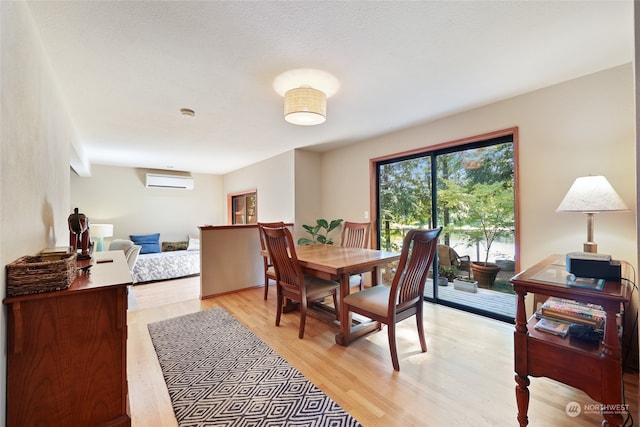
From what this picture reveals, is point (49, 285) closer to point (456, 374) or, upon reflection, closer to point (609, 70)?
point (456, 374)

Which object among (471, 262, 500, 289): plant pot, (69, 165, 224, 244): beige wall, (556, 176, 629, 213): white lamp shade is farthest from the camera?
(69, 165, 224, 244): beige wall

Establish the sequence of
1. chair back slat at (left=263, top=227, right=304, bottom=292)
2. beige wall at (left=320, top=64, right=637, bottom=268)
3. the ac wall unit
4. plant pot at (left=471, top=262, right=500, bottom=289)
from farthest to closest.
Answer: the ac wall unit
plant pot at (left=471, top=262, right=500, bottom=289)
chair back slat at (left=263, top=227, right=304, bottom=292)
beige wall at (left=320, top=64, right=637, bottom=268)

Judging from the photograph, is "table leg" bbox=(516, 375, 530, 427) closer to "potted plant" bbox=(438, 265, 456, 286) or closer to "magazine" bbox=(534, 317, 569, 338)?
"magazine" bbox=(534, 317, 569, 338)

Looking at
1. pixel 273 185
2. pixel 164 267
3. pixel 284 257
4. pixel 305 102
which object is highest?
pixel 305 102

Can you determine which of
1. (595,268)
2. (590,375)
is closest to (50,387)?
(590,375)

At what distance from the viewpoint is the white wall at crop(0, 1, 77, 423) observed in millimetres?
1049

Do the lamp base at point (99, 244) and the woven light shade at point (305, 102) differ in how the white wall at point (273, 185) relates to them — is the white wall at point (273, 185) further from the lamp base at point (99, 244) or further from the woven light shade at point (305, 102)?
the lamp base at point (99, 244)

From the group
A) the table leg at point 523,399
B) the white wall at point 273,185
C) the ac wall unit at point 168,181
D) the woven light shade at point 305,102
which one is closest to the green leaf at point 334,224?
the white wall at point 273,185

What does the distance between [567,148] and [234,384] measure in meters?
3.21

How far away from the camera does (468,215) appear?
9.60 ft

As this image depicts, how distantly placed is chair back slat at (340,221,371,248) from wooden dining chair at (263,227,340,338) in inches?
38.8

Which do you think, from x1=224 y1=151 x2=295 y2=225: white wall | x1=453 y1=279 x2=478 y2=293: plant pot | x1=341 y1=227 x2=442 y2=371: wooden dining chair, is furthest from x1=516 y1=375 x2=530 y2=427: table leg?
x1=224 y1=151 x2=295 y2=225: white wall

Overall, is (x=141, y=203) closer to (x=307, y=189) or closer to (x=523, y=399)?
(x=307, y=189)

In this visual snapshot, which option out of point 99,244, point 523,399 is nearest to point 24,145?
point 523,399
